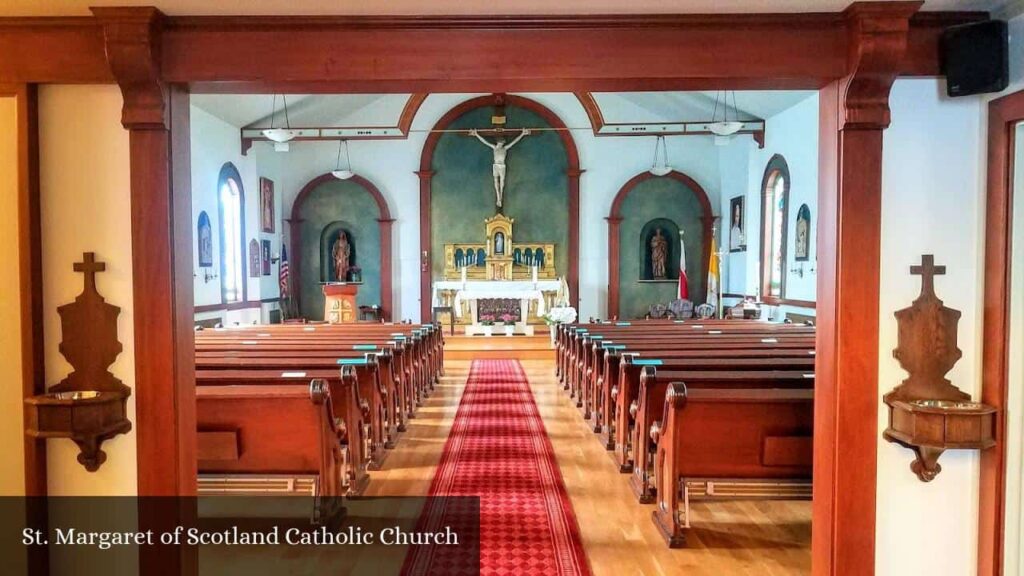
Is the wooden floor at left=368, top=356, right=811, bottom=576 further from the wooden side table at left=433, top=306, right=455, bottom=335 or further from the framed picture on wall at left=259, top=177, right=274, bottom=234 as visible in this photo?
the framed picture on wall at left=259, top=177, right=274, bottom=234

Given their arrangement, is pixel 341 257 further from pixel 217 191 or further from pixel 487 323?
pixel 487 323

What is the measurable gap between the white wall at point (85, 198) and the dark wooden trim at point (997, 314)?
3.60 meters

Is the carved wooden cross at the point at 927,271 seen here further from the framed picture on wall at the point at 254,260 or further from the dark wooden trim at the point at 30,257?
the framed picture on wall at the point at 254,260

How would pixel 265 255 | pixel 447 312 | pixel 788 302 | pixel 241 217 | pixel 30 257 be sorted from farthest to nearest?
pixel 447 312 → pixel 265 255 → pixel 241 217 → pixel 788 302 → pixel 30 257

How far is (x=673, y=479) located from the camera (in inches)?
145

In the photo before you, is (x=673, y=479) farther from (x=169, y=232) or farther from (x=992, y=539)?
(x=169, y=232)

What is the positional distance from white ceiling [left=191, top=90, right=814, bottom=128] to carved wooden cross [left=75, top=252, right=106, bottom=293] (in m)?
8.97

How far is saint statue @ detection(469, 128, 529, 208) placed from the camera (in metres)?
14.7

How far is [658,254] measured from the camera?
15086 mm

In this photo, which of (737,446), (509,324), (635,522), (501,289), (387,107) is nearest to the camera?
(737,446)

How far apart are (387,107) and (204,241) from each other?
18.2 ft

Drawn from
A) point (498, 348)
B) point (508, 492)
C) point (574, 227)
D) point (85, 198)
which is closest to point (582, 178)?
point (574, 227)

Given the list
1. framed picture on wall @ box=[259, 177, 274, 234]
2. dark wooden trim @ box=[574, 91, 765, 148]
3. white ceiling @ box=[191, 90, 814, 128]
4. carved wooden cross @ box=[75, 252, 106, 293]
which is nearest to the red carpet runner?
carved wooden cross @ box=[75, 252, 106, 293]

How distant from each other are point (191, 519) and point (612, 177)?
13.3 m
